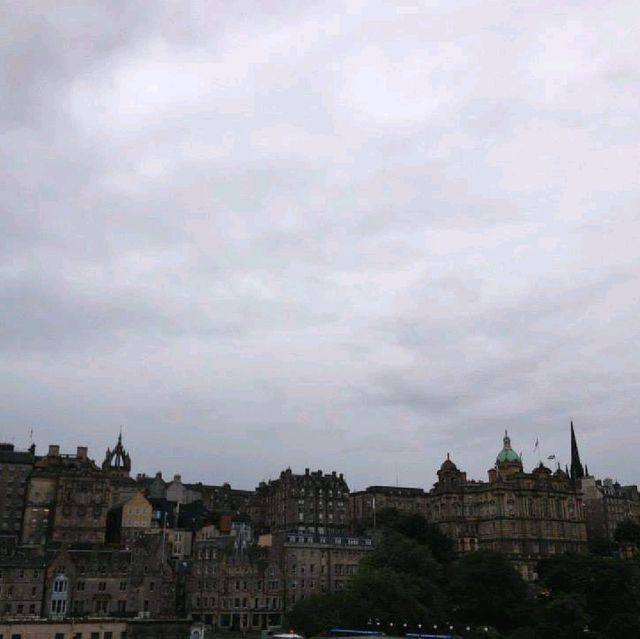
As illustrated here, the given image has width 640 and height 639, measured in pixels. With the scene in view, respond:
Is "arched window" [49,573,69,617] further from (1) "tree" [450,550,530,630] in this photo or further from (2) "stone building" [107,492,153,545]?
(1) "tree" [450,550,530,630]

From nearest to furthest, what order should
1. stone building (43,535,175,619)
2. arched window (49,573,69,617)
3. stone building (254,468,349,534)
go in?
1. arched window (49,573,69,617)
2. stone building (43,535,175,619)
3. stone building (254,468,349,534)

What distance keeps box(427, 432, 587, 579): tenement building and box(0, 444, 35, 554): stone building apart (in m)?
92.6

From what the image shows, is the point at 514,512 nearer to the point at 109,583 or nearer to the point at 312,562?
the point at 312,562

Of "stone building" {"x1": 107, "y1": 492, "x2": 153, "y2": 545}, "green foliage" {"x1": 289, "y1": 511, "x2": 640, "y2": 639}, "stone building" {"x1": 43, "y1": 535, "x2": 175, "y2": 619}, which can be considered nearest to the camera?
"green foliage" {"x1": 289, "y1": 511, "x2": 640, "y2": 639}

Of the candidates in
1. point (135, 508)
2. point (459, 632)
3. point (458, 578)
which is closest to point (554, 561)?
point (458, 578)

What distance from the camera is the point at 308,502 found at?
187625 mm

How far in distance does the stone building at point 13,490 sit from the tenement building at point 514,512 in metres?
92.6

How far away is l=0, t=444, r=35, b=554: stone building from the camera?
528 ft

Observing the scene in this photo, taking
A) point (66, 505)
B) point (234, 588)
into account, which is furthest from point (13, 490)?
point (234, 588)

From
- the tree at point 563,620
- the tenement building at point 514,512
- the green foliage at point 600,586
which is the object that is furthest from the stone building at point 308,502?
the tree at point 563,620

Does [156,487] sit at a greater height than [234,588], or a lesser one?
greater

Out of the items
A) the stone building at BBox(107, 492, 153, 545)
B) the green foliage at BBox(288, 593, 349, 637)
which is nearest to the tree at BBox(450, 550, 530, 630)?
the green foliage at BBox(288, 593, 349, 637)

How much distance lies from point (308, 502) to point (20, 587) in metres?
80.4

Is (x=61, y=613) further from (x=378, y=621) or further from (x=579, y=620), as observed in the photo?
(x=579, y=620)
